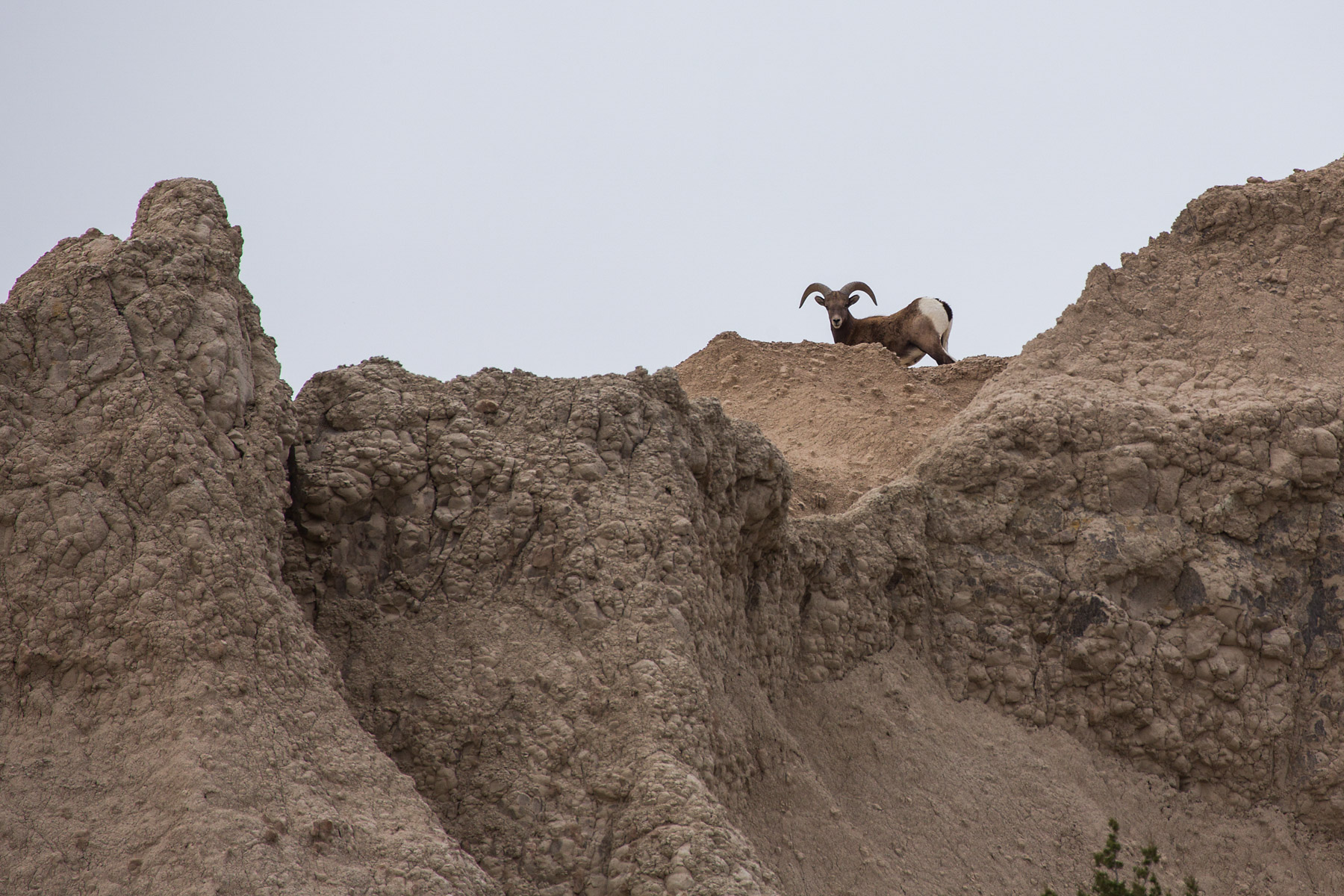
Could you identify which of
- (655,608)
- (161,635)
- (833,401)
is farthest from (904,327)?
(161,635)

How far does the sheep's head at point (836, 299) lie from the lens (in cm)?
2142

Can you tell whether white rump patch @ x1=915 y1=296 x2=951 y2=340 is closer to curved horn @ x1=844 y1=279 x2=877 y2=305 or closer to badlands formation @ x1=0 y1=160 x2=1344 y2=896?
curved horn @ x1=844 y1=279 x2=877 y2=305

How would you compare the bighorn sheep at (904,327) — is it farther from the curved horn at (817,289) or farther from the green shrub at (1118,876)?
the green shrub at (1118,876)

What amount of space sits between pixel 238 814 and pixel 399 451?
1893 mm

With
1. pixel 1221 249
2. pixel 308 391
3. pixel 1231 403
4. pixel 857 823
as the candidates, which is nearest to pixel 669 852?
pixel 857 823

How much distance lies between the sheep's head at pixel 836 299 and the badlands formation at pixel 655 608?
41.9ft

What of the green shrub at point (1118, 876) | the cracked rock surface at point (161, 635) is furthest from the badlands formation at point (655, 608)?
the green shrub at point (1118, 876)

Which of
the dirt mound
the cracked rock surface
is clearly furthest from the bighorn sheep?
the cracked rock surface

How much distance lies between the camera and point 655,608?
16.1 ft

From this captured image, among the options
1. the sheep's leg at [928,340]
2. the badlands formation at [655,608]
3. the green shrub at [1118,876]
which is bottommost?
the green shrub at [1118,876]

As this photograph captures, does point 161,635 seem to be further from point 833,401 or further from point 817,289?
point 817,289

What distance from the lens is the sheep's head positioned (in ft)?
70.3

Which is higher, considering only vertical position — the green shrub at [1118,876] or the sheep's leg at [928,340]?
the sheep's leg at [928,340]

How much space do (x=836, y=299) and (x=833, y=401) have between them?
10.8 meters
